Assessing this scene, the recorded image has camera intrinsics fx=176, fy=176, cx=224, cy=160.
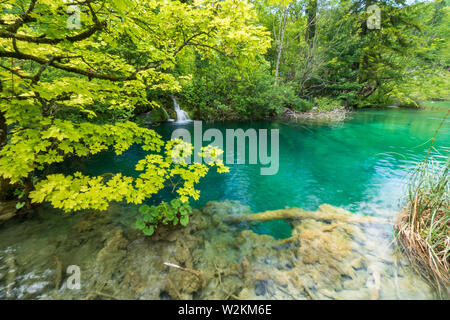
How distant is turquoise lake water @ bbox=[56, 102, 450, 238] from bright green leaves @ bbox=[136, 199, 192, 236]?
1322 mm

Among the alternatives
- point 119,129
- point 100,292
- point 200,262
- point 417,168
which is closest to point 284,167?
point 417,168

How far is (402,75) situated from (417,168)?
2322 cm

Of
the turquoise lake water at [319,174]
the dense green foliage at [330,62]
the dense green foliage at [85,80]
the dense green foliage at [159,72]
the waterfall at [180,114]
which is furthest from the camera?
the dense green foliage at [330,62]

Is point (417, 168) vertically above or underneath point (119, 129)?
underneath

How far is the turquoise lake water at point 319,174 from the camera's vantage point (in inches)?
192

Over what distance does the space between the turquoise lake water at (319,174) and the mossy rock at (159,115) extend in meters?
2.11

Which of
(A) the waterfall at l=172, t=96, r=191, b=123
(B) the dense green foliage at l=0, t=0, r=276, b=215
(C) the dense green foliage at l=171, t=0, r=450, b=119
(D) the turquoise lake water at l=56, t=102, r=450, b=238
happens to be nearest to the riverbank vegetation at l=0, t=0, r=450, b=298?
(B) the dense green foliage at l=0, t=0, r=276, b=215

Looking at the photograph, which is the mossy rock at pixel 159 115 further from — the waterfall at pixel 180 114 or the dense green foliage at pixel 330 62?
the dense green foliage at pixel 330 62

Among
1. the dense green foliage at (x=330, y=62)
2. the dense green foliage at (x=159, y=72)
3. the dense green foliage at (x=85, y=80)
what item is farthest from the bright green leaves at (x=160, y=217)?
the dense green foliage at (x=330, y=62)

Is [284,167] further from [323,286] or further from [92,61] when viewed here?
[92,61]

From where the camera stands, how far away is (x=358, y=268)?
2.76 metres

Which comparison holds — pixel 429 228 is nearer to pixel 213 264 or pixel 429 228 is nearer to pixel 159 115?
pixel 213 264

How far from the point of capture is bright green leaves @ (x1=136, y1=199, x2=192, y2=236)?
125 inches
